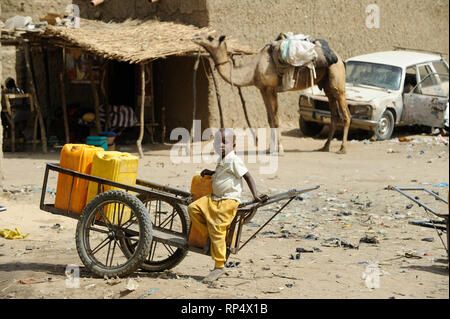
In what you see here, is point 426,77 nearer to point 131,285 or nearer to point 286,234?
point 286,234

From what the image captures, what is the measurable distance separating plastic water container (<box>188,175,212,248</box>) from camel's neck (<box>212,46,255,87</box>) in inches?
304

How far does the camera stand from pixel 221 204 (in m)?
5.36

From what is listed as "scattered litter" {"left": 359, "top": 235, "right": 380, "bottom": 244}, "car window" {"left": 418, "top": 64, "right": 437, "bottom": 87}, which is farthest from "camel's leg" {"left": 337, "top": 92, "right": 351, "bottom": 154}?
"scattered litter" {"left": 359, "top": 235, "right": 380, "bottom": 244}

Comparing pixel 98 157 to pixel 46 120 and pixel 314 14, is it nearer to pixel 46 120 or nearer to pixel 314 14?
pixel 46 120

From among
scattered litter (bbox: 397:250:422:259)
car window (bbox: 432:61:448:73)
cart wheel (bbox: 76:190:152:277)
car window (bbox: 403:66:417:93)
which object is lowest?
scattered litter (bbox: 397:250:422:259)

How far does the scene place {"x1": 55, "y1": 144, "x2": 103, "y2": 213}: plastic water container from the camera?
230 inches

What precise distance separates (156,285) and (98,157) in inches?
47.1

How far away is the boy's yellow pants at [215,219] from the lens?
5340mm

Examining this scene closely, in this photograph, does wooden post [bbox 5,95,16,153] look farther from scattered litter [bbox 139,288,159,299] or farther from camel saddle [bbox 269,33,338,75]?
scattered litter [bbox 139,288,159,299]

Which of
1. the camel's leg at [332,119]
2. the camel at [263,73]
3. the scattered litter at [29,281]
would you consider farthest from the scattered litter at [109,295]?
the camel's leg at [332,119]

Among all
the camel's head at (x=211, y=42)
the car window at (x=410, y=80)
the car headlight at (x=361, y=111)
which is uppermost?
the camel's head at (x=211, y=42)

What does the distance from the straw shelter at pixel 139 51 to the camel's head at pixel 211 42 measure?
1.61 feet

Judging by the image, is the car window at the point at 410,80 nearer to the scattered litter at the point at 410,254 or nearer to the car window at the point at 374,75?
the car window at the point at 374,75

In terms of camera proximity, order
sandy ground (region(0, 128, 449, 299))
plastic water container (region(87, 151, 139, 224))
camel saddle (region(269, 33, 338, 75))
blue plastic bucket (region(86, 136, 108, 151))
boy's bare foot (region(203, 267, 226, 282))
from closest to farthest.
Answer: sandy ground (region(0, 128, 449, 299)) → boy's bare foot (region(203, 267, 226, 282)) → plastic water container (region(87, 151, 139, 224)) → camel saddle (region(269, 33, 338, 75)) → blue plastic bucket (region(86, 136, 108, 151))
